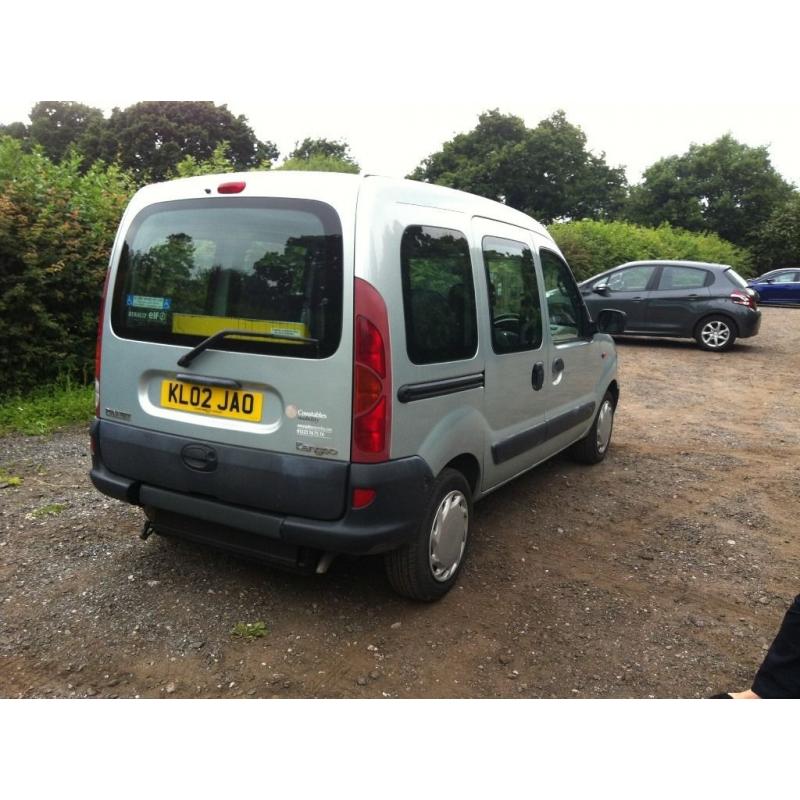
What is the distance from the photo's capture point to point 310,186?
2.70m

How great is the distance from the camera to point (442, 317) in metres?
2.98

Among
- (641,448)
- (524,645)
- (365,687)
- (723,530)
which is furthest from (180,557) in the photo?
(641,448)

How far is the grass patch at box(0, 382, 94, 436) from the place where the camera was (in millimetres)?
5605

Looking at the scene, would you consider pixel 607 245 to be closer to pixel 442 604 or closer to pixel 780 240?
pixel 442 604

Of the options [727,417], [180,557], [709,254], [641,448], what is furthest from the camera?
[709,254]

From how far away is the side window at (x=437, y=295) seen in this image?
2773 millimetres

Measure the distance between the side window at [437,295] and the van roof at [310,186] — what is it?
0.16 meters

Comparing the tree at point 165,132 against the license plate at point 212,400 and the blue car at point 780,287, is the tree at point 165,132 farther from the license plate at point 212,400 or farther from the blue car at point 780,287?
the license plate at point 212,400

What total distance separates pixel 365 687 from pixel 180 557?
1.43 meters

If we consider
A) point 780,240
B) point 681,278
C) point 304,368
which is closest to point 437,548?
point 304,368

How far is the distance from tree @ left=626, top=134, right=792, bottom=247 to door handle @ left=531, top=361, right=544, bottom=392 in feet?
132

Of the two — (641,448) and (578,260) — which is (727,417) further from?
(578,260)

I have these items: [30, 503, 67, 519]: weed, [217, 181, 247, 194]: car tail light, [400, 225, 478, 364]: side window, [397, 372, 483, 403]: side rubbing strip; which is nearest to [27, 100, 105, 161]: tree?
[30, 503, 67, 519]: weed

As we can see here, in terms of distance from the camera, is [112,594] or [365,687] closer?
[365,687]
